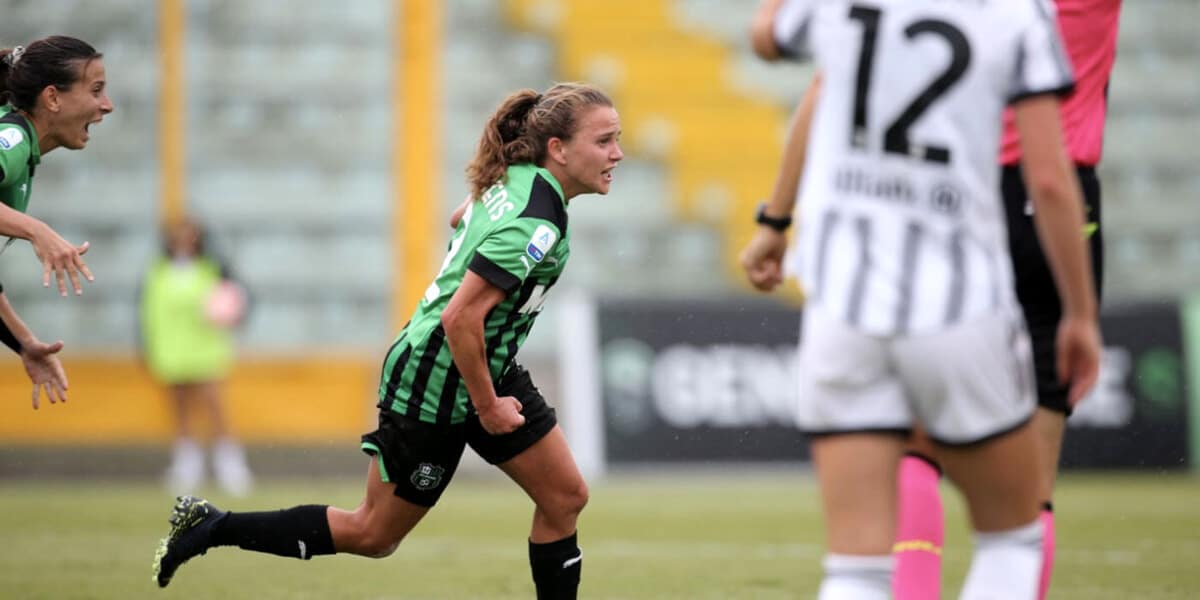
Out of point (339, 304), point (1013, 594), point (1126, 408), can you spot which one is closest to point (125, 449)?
point (339, 304)

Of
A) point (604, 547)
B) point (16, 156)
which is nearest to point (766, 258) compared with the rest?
point (16, 156)

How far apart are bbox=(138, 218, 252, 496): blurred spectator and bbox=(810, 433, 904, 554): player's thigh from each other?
960cm

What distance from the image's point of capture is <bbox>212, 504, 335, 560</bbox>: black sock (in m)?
5.00

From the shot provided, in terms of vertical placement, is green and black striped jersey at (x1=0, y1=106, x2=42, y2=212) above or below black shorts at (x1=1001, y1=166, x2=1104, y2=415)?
above

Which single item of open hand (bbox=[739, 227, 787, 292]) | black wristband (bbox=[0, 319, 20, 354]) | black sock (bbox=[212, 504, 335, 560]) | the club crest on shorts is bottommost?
black sock (bbox=[212, 504, 335, 560])

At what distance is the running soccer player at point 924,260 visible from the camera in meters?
3.04

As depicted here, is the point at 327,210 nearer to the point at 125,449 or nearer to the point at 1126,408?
the point at 125,449

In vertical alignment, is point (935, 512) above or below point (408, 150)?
below

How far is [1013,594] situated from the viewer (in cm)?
327

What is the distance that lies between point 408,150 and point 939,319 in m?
10.5

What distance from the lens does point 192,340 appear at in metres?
12.7

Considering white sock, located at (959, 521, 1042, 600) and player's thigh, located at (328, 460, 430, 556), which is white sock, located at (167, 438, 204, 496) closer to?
player's thigh, located at (328, 460, 430, 556)

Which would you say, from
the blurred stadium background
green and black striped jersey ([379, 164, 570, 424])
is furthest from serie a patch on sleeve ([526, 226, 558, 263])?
the blurred stadium background

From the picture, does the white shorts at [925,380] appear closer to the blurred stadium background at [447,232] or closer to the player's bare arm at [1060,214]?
the player's bare arm at [1060,214]
